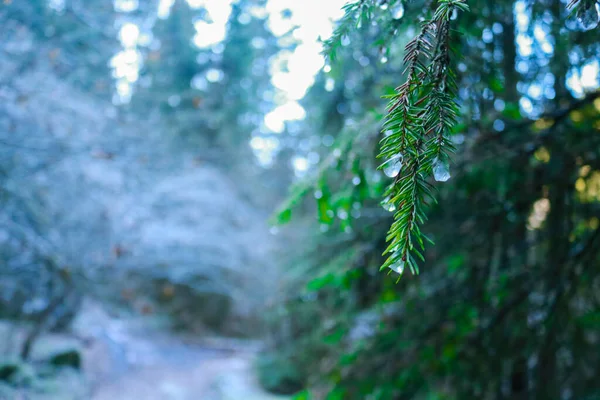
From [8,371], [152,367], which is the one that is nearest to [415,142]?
[8,371]

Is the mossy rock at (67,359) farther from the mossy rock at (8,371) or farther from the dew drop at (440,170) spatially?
the dew drop at (440,170)

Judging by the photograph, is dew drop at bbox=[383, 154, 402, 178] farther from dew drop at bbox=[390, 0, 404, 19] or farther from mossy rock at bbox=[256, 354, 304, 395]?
mossy rock at bbox=[256, 354, 304, 395]

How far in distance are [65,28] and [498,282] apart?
15.6 feet

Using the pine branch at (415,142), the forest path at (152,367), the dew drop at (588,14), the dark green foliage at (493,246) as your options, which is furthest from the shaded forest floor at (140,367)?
the dew drop at (588,14)

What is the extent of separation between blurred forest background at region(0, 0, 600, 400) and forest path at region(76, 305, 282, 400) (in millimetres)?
58

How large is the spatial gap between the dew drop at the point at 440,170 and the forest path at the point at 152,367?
20.8 feet

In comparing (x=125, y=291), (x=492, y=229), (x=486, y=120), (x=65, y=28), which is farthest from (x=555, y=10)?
(x=125, y=291)

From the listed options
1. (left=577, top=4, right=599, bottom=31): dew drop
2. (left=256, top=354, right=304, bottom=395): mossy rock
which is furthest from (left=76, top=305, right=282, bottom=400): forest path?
(left=577, top=4, right=599, bottom=31): dew drop

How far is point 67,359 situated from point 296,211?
13.4 ft

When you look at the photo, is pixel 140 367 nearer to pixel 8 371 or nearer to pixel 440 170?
pixel 8 371

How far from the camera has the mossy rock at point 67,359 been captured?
5727 millimetres

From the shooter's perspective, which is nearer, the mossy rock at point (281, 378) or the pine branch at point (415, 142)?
the pine branch at point (415, 142)

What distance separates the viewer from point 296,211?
8.08 metres

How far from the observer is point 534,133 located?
301cm
